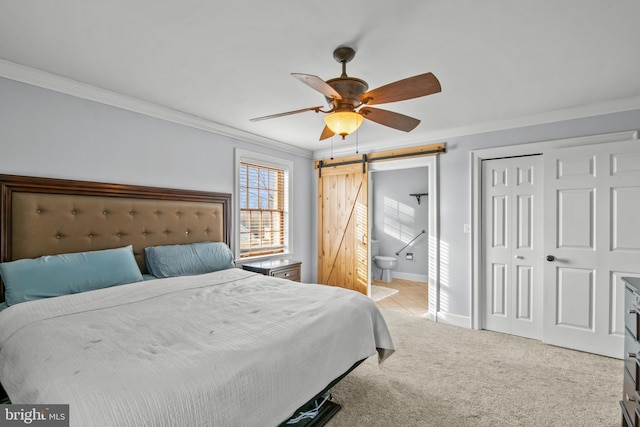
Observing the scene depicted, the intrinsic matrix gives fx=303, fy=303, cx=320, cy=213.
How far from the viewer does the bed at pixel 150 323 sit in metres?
1.13

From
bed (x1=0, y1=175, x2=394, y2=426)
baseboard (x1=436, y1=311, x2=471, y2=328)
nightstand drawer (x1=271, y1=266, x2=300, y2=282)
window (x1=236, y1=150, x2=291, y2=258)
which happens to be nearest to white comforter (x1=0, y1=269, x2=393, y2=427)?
bed (x1=0, y1=175, x2=394, y2=426)

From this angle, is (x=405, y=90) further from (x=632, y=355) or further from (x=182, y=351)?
(x=632, y=355)

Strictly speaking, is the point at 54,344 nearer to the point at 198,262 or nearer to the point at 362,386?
the point at 198,262

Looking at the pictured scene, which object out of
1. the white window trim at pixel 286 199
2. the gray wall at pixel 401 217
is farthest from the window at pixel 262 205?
the gray wall at pixel 401 217

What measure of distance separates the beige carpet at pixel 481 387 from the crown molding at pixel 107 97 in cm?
311

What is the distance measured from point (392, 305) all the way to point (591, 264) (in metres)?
2.52

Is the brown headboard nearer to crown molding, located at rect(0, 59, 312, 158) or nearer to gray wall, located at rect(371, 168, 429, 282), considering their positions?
crown molding, located at rect(0, 59, 312, 158)

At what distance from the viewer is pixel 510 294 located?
3.63 metres

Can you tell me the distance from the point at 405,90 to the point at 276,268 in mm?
2686

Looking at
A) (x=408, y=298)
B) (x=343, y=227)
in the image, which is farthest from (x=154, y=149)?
(x=408, y=298)

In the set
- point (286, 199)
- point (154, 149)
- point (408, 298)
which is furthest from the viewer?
point (408, 298)

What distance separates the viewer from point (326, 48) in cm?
206

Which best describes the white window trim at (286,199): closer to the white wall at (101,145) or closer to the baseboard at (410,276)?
the white wall at (101,145)

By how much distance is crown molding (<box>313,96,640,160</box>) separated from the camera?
3025 mm
